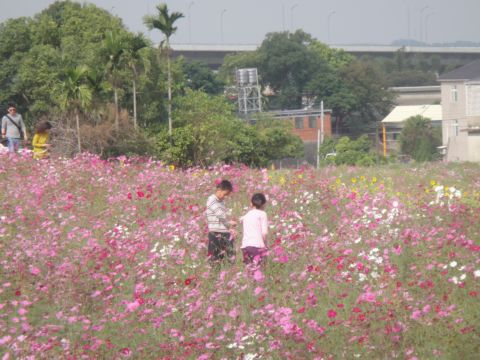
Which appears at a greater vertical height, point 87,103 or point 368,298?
point 87,103

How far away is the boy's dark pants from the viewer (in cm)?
1086

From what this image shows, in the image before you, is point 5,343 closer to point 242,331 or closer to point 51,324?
point 51,324

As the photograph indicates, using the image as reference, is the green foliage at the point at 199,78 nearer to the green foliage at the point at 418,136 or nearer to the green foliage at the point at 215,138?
the green foliage at the point at 215,138

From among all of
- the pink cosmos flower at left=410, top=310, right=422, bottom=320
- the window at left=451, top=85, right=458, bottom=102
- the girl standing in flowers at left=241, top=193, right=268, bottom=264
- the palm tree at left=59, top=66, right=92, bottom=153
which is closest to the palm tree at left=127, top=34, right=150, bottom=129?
the palm tree at left=59, top=66, right=92, bottom=153

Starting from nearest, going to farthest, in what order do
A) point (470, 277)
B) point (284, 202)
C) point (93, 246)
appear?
point (470, 277) < point (93, 246) < point (284, 202)

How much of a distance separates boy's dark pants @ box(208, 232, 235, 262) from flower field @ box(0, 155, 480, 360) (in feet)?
0.95

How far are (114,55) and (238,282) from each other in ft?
115

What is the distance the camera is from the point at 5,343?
8.18 meters

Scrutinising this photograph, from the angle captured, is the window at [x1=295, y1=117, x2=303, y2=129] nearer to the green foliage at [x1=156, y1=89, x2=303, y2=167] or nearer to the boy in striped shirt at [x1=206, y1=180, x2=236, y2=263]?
the green foliage at [x1=156, y1=89, x2=303, y2=167]

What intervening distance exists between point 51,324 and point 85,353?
666 millimetres

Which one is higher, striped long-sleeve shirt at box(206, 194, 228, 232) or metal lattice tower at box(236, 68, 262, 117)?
metal lattice tower at box(236, 68, 262, 117)

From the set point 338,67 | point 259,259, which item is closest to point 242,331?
point 259,259

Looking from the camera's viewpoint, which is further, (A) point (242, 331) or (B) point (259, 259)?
(B) point (259, 259)

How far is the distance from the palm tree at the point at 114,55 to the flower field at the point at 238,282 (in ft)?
94.9
